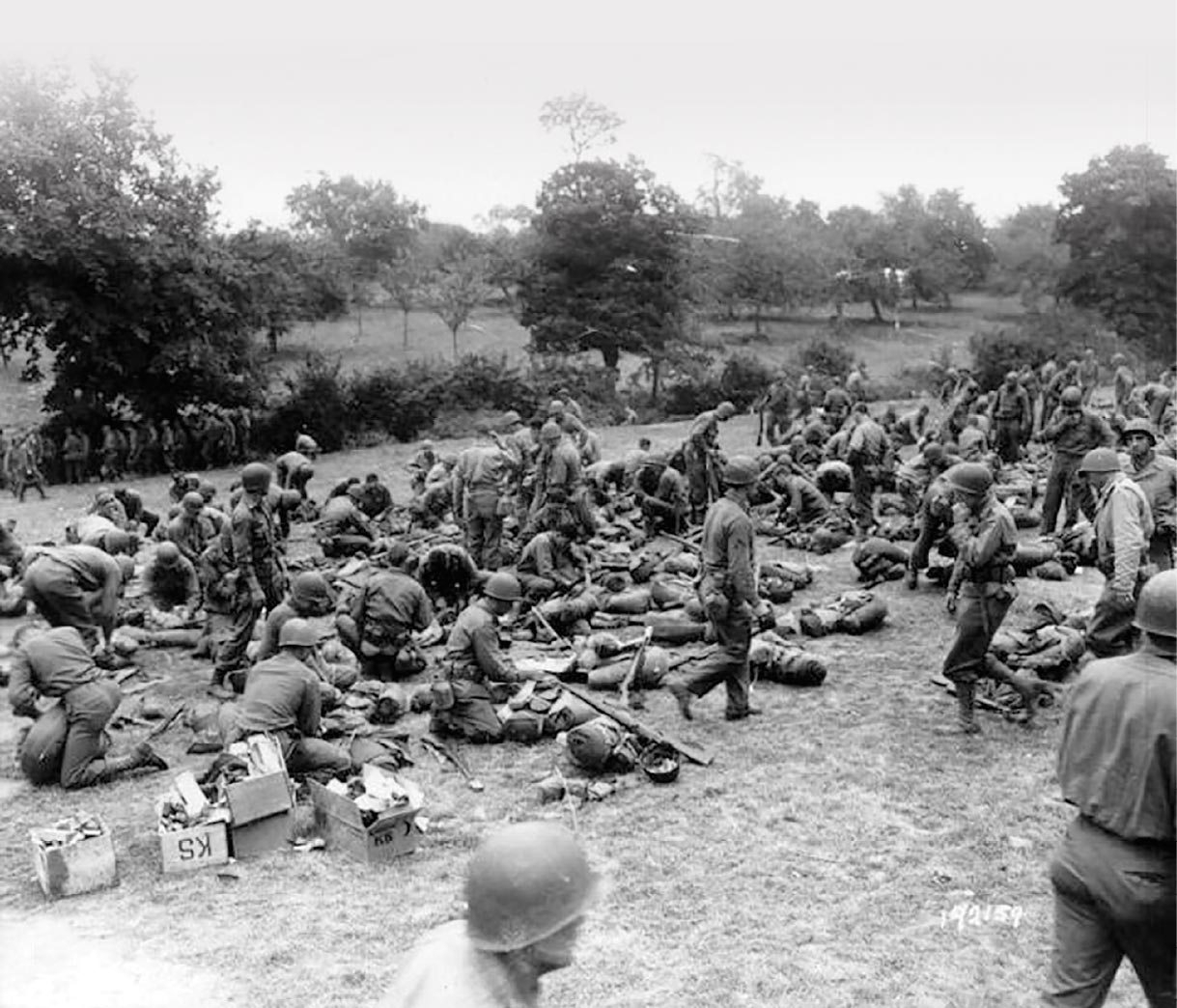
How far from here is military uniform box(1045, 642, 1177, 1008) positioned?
4105mm

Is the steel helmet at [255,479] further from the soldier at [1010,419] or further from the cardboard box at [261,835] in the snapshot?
the soldier at [1010,419]

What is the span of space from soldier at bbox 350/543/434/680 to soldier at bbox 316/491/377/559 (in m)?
5.16

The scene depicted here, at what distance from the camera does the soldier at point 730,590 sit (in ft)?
30.0

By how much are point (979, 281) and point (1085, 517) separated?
52753 millimetres

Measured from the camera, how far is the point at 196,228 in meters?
27.8

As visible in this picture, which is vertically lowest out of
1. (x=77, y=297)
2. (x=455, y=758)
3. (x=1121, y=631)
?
(x=455, y=758)

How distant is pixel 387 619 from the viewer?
10.6 meters

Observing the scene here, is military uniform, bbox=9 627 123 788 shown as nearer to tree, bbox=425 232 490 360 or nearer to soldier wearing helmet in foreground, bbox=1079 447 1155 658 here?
soldier wearing helmet in foreground, bbox=1079 447 1155 658

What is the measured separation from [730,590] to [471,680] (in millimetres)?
2141

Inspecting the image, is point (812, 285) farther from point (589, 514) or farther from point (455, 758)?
point (455, 758)

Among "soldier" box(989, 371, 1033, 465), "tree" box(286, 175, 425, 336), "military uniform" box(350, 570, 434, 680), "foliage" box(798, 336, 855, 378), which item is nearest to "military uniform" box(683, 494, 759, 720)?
"military uniform" box(350, 570, 434, 680)

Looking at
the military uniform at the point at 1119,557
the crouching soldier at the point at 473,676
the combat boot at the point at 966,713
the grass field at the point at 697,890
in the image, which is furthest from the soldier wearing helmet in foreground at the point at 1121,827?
the crouching soldier at the point at 473,676

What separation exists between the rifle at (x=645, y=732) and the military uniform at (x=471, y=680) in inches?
27.8

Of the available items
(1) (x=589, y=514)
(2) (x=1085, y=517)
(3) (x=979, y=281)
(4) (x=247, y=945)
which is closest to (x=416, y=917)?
(4) (x=247, y=945)
